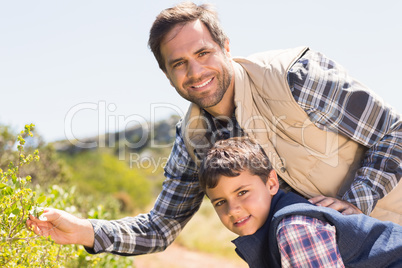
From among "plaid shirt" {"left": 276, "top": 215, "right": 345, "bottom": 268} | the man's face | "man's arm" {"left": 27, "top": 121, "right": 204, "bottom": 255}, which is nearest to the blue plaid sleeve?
"man's arm" {"left": 27, "top": 121, "right": 204, "bottom": 255}

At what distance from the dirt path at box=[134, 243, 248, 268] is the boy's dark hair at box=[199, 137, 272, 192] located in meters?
6.10

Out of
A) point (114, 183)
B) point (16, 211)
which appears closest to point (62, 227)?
point (16, 211)

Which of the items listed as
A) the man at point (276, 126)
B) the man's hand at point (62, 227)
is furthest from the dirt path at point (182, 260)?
the man's hand at point (62, 227)

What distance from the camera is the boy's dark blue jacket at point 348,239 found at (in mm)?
2266

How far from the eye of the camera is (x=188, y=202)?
3.29 meters

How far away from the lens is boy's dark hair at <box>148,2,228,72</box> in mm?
3133

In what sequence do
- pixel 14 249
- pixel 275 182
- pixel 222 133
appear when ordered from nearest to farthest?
pixel 14 249 → pixel 275 182 → pixel 222 133

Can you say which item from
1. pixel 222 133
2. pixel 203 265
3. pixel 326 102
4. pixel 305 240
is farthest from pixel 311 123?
pixel 203 265

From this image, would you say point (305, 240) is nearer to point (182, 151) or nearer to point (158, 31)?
point (182, 151)

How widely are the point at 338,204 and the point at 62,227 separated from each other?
1555 mm

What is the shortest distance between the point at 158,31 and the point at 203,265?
23.3 feet

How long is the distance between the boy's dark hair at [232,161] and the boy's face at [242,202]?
33 millimetres

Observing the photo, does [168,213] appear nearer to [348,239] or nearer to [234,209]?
[234,209]

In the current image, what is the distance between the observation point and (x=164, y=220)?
322cm
